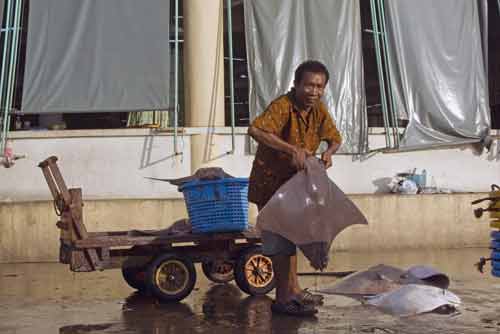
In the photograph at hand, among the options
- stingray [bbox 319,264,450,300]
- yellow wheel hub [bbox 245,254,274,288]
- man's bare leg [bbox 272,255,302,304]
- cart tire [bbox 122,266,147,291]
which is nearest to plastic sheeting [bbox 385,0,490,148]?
stingray [bbox 319,264,450,300]

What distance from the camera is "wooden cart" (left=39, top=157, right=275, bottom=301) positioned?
691cm

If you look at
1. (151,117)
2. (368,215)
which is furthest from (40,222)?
(368,215)

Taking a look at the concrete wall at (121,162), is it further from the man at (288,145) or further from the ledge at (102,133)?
the man at (288,145)

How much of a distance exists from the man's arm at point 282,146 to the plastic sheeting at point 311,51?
5.10 metres

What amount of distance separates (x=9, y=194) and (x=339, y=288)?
18.0ft

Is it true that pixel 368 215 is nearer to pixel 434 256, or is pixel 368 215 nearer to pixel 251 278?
pixel 434 256

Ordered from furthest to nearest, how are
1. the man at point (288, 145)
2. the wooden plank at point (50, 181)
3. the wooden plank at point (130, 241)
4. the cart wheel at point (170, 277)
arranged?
the wooden plank at point (50, 181) < the cart wheel at point (170, 277) < the wooden plank at point (130, 241) < the man at point (288, 145)

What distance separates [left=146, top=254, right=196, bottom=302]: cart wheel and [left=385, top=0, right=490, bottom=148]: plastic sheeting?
17.2 feet

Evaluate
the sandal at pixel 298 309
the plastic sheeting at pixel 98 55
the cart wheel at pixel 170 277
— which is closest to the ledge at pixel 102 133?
the plastic sheeting at pixel 98 55

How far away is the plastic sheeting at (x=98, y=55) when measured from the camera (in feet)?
35.5

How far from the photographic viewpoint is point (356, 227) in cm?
1110

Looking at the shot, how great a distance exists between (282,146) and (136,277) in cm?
224

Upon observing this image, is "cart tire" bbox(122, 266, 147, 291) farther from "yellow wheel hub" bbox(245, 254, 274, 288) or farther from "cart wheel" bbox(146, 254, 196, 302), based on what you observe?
"yellow wheel hub" bbox(245, 254, 274, 288)

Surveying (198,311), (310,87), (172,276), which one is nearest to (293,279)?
(198,311)
